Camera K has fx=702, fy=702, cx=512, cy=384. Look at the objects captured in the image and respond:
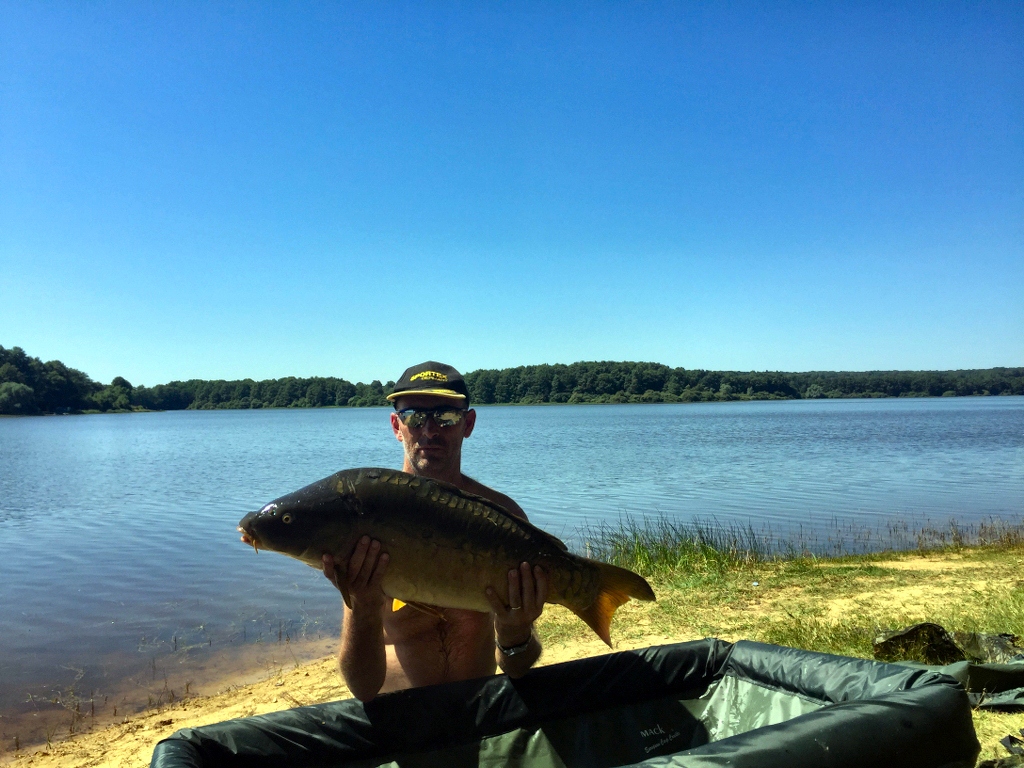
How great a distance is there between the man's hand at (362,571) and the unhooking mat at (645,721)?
777 millimetres

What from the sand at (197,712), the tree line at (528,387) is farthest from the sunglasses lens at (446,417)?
the tree line at (528,387)

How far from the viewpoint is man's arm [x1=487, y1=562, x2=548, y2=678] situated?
9.42 ft

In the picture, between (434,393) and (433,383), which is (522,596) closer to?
(434,393)

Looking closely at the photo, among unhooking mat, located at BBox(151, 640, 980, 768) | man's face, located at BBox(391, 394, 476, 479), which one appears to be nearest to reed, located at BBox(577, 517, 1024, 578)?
unhooking mat, located at BBox(151, 640, 980, 768)

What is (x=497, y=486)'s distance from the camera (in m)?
21.8

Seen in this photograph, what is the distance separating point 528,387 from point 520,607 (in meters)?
108

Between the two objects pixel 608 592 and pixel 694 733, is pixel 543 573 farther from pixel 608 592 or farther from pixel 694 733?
pixel 694 733

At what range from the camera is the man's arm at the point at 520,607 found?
2871 millimetres

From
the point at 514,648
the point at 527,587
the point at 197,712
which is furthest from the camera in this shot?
the point at 197,712

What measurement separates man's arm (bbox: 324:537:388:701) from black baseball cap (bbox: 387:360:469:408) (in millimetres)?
1094

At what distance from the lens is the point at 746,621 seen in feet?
24.5

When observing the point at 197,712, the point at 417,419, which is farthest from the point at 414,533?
the point at 197,712

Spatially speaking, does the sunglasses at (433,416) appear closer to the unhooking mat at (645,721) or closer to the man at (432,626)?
the man at (432,626)

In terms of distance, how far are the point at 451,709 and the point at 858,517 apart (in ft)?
50.4
